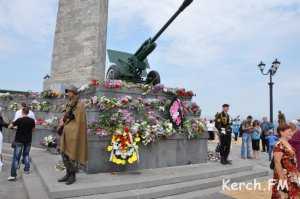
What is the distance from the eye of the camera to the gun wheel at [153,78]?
35.7 ft

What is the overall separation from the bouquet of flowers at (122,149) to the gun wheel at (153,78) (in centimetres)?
372

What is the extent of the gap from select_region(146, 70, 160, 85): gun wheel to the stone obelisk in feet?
17.6

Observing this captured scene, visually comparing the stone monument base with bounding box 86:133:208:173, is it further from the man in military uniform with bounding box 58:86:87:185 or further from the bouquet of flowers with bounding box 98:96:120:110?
the man in military uniform with bounding box 58:86:87:185

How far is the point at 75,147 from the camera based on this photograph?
6.14 metres

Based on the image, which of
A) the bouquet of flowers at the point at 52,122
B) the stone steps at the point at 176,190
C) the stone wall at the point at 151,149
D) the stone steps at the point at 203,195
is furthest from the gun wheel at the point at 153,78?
the stone steps at the point at 203,195

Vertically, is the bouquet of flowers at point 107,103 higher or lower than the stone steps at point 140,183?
higher

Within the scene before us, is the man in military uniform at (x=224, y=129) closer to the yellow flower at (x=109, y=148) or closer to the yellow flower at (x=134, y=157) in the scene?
the yellow flower at (x=134, y=157)

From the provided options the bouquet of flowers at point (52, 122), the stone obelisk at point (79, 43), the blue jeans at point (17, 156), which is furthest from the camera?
the stone obelisk at point (79, 43)

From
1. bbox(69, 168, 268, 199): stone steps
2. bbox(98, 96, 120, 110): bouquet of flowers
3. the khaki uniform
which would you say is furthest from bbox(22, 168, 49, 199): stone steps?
bbox(98, 96, 120, 110): bouquet of flowers

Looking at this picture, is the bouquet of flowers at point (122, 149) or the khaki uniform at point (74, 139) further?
the bouquet of flowers at point (122, 149)

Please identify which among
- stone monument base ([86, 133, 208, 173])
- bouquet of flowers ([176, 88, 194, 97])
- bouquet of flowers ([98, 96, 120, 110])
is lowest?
stone monument base ([86, 133, 208, 173])

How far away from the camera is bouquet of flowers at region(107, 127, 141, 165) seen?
729 cm

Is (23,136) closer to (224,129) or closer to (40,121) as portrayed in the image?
(40,121)

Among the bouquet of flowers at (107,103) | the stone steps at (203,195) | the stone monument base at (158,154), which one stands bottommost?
the stone steps at (203,195)
